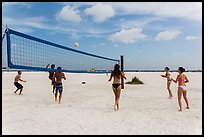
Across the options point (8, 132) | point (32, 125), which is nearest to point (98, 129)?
point (32, 125)

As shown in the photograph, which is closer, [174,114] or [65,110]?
[174,114]

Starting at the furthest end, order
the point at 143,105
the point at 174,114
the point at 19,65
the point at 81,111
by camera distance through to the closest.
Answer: the point at 143,105 < the point at 81,111 < the point at 174,114 < the point at 19,65

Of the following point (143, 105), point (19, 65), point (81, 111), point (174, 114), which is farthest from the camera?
point (143, 105)

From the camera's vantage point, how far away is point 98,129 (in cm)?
469

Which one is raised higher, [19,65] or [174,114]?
[19,65]

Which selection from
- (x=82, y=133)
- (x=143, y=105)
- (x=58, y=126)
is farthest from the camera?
(x=143, y=105)

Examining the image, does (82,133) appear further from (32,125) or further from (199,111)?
(199,111)

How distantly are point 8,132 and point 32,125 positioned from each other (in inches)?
23.3

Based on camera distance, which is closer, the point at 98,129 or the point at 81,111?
the point at 98,129

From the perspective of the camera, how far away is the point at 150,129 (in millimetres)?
4711

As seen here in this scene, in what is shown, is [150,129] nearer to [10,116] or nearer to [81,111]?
[81,111]

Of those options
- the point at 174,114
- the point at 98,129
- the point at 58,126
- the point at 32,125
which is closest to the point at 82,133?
the point at 98,129

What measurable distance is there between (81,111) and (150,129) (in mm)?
2440

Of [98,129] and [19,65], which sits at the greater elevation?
[19,65]
